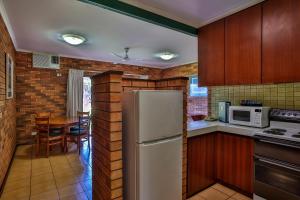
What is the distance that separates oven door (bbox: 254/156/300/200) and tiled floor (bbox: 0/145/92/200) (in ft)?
6.84

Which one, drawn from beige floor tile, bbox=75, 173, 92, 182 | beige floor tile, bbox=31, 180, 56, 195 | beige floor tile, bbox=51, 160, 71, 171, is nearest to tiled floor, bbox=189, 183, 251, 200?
beige floor tile, bbox=75, 173, 92, 182

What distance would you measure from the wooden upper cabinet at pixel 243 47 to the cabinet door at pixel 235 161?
2.58ft

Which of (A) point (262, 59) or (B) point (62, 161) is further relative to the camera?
(B) point (62, 161)

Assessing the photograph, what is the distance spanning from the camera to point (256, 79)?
214 cm

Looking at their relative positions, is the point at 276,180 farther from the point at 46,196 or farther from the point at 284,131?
the point at 46,196

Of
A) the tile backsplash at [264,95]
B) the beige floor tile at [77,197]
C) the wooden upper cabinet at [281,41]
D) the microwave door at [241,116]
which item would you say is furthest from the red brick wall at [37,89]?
the wooden upper cabinet at [281,41]

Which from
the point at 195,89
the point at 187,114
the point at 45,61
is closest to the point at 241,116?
the point at 187,114

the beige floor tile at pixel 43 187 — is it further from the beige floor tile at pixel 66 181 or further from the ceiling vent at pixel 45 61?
the ceiling vent at pixel 45 61

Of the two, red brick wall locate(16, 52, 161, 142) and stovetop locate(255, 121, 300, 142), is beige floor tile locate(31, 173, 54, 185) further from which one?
stovetop locate(255, 121, 300, 142)

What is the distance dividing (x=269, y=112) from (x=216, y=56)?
106 centimetres

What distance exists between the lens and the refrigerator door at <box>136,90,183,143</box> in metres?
1.41

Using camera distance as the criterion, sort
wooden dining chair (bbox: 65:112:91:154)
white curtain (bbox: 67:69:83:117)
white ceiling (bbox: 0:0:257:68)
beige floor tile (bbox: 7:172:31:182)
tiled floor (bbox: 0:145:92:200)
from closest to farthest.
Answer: white ceiling (bbox: 0:0:257:68) < tiled floor (bbox: 0:145:92:200) < beige floor tile (bbox: 7:172:31:182) < wooden dining chair (bbox: 65:112:91:154) < white curtain (bbox: 67:69:83:117)

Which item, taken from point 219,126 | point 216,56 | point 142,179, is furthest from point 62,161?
point 216,56

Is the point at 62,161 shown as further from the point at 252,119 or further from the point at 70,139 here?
the point at 252,119
